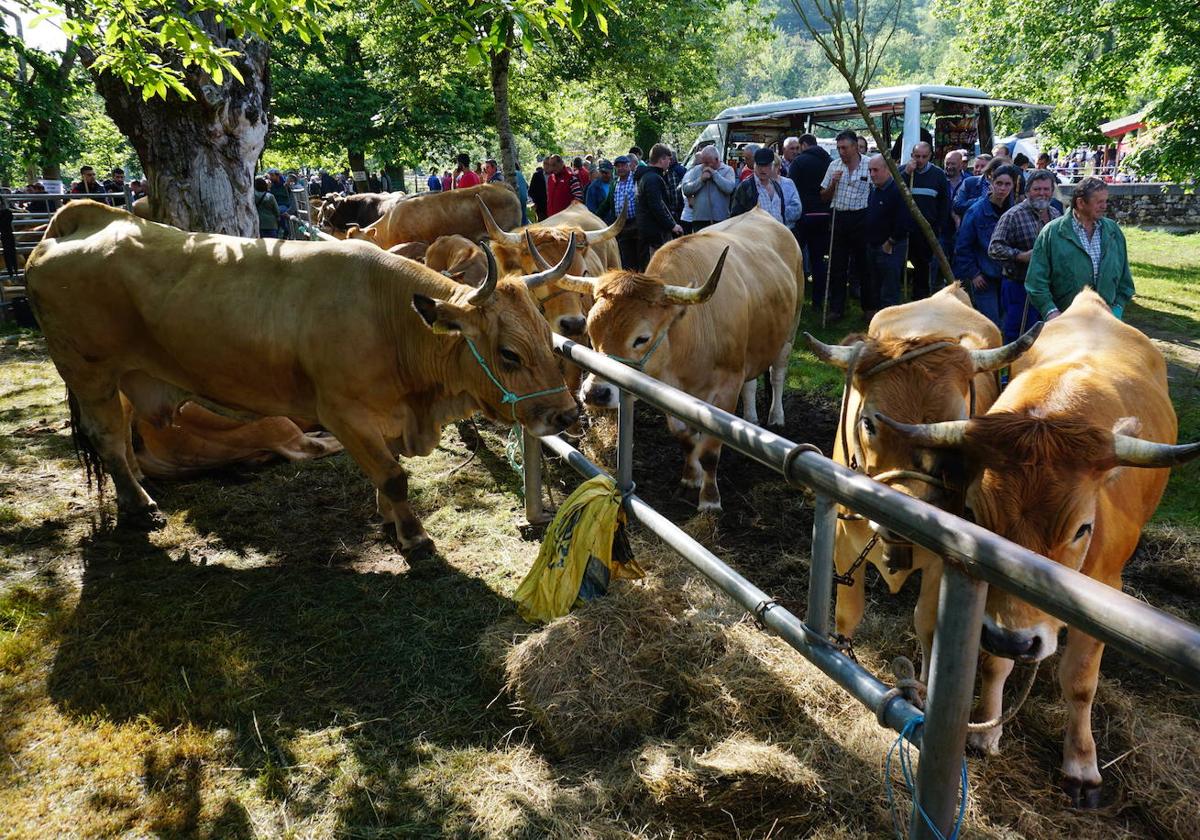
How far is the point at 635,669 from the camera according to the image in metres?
3.14

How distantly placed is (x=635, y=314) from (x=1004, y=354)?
A: 2347 mm

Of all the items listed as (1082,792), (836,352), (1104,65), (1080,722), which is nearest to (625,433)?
(836,352)

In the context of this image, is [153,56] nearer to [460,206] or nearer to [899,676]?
[460,206]

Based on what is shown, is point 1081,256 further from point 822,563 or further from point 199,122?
point 199,122

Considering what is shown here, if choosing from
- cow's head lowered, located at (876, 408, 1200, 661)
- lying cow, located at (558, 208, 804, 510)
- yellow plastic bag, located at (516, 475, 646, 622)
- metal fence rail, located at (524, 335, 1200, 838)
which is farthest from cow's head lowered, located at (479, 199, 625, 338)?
cow's head lowered, located at (876, 408, 1200, 661)

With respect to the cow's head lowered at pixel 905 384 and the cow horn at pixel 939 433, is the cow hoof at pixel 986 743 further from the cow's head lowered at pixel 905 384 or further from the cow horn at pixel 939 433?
the cow horn at pixel 939 433

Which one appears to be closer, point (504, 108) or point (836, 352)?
point (836, 352)

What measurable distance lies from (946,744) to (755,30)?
2305 cm

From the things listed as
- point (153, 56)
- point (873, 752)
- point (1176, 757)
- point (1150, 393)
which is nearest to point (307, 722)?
point (873, 752)

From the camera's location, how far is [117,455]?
17.3 feet

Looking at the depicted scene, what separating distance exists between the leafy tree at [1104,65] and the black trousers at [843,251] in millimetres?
4761

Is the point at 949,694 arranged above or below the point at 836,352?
below

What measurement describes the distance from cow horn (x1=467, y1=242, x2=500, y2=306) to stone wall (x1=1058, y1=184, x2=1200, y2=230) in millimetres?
21521

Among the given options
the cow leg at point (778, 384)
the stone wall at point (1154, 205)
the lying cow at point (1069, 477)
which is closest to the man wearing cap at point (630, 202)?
the cow leg at point (778, 384)
